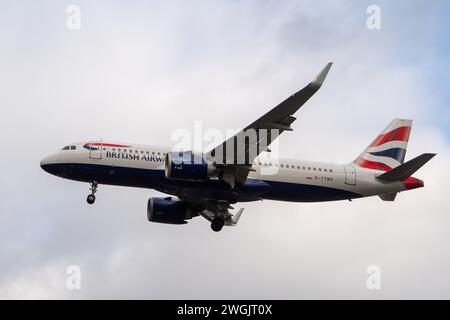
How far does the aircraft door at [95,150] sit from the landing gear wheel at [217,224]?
940cm

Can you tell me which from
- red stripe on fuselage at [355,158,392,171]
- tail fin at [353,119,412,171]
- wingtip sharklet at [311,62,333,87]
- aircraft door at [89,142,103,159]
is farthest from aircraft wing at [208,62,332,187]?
tail fin at [353,119,412,171]

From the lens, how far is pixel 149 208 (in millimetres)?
60500

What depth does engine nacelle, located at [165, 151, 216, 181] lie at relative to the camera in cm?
5078

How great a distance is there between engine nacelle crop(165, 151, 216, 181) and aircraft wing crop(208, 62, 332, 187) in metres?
0.79

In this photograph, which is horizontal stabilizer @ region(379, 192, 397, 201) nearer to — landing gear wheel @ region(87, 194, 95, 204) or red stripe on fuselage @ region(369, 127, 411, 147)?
red stripe on fuselage @ region(369, 127, 411, 147)

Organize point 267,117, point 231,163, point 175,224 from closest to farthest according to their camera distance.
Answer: point 267,117
point 231,163
point 175,224

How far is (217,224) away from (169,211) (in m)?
4.14

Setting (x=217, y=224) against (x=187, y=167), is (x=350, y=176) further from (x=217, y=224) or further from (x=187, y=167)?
(x=187, y=167)

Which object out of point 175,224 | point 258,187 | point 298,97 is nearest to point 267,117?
point 298,97

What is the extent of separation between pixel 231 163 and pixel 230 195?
2.83 meters

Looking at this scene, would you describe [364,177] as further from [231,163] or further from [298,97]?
[298,97]

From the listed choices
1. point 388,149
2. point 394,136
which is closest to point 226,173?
point 388,149

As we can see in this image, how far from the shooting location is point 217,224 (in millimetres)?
57469

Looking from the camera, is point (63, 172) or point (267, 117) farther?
point (63, 172)
